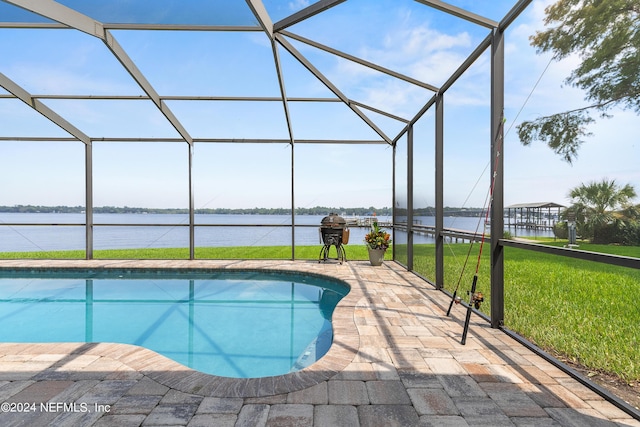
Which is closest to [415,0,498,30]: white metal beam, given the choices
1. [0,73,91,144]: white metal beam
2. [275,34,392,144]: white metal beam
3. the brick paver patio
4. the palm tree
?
the palm tree

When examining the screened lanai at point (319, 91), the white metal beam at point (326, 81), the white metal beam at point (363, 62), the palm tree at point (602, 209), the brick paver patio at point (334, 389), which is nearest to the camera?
the brick paver patio at point (334, 389)

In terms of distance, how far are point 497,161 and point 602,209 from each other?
0.86m

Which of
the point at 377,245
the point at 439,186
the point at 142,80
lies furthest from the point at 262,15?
the point at 377,245

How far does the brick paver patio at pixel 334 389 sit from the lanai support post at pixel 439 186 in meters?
1.86

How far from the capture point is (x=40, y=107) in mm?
6070

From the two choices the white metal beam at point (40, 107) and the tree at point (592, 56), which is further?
the white metal beam at point (40, 107)

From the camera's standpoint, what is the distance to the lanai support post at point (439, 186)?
480 cm

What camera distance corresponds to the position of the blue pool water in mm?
3381

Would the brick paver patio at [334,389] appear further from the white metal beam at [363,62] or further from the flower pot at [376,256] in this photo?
the flower pot at [376,256]

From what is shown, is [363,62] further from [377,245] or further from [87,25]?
[377,245]

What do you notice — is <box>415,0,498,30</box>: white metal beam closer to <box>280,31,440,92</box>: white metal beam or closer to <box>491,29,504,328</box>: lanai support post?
<box>491,29,504,328</box>: lanai support post

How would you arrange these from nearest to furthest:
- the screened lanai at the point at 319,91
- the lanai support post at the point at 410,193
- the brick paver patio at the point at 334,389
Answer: the brick paver patio at the point at 334,389, the screened lanai at the point at 319,91, the lanai support post at the point at 410,193

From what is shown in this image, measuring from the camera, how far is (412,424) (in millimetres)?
1723

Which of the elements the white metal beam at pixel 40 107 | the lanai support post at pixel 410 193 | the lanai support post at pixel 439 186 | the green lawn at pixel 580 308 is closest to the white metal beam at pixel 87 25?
the white metal beam at pixel 40 107
